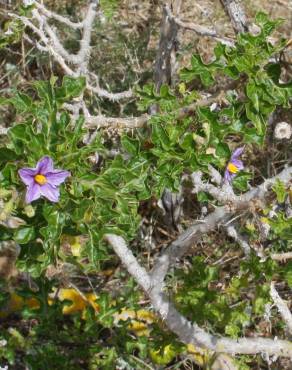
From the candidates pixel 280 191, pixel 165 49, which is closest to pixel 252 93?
pixel 280 191

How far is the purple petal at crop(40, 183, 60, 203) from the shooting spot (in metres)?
1.52

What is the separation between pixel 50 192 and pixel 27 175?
66 mm

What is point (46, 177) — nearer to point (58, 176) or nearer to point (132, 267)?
point (58, 176)

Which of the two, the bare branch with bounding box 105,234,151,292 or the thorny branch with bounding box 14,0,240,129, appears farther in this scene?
the bare branch with bounding box 105,234,151,292

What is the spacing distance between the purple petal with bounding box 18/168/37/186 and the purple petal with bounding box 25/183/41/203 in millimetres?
11

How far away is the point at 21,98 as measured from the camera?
5.49 ft

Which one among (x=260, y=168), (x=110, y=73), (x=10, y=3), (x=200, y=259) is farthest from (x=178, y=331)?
(x=10, y=3)

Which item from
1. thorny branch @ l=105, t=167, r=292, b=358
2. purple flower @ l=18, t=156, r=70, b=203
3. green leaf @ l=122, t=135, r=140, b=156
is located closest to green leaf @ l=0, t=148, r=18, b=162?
purple flower @ l=18, t=156, r=70, b=203

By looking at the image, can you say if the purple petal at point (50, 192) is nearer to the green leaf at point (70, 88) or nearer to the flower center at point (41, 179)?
the flower center at point (41, 179)

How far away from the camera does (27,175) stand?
1555 millimetres

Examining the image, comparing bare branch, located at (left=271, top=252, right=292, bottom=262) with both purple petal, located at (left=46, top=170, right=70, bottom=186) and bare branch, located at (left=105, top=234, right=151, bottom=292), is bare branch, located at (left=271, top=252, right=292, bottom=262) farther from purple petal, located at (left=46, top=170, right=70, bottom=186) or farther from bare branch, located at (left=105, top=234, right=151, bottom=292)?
purple petal, located at (left=46, top=170, right=70, bottom=186)

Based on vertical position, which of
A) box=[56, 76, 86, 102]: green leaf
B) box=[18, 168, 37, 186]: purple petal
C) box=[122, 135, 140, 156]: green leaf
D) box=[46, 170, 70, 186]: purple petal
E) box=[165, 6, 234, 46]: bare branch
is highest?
box=[56, 76, 86, 102]: green leaf

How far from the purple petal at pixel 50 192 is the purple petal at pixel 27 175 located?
43mm

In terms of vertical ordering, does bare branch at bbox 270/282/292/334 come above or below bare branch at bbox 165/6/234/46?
below
